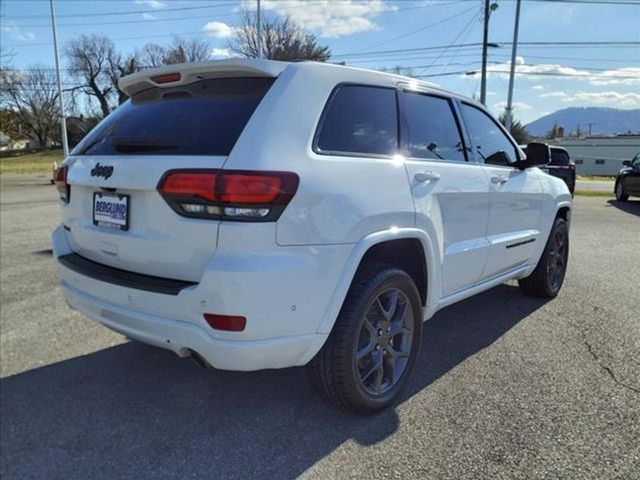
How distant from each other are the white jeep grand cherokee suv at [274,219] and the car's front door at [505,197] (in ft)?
1.41

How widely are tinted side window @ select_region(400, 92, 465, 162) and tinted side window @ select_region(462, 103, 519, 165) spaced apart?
0.26 m

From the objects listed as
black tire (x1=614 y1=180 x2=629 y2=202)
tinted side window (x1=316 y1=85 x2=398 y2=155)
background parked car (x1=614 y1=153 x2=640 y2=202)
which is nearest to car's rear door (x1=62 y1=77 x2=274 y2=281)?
tinted side window (x1=316 y1=85 x2=398 y2=155)

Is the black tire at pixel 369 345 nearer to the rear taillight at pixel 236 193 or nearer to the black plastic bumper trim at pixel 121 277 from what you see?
the rear taillight at pixel 236 193

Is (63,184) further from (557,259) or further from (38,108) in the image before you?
(38,108)

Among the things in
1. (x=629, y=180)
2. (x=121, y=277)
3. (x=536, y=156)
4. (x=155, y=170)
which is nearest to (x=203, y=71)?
(x=155, y=170)

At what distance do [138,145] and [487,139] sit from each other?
2687mm

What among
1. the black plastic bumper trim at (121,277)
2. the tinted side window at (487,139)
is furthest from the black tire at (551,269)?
the black plastic bumper trim at (121,277)

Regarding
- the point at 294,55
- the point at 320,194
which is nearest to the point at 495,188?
the point at 320,194

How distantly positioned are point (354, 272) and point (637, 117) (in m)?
4.80

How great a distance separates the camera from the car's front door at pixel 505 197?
3.73 meters

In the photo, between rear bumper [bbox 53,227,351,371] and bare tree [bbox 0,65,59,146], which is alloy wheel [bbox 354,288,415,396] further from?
bare tree [bbox 0,65,59,146]

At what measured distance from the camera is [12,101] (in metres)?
63.0

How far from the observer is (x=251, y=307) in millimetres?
2143

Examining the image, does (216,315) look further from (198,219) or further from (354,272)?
(354,272)
